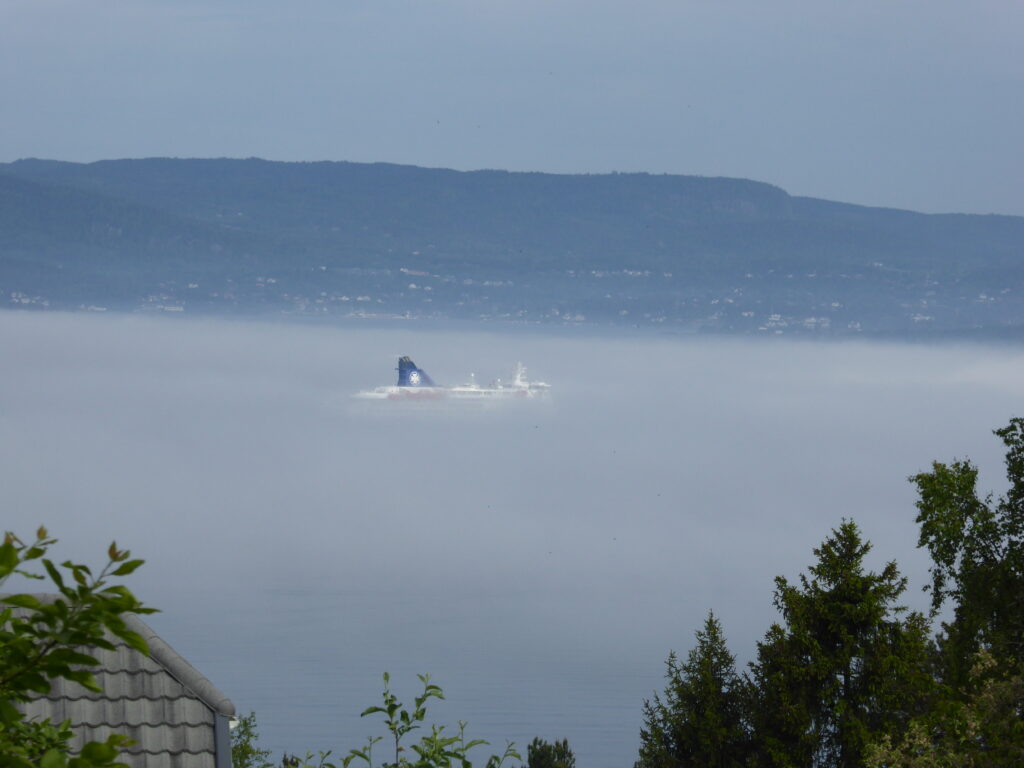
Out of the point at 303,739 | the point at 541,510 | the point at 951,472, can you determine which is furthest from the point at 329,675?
the point at 541,510

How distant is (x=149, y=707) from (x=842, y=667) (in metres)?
9.86

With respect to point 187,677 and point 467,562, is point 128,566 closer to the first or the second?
point 187,677

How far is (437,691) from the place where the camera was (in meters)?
6.37

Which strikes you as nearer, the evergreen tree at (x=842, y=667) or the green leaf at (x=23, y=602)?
the green leaf at (x=23, y=602)

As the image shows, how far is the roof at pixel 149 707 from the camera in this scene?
8.77 meters

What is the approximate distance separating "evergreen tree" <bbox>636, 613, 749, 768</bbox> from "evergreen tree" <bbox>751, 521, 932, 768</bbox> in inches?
53.1

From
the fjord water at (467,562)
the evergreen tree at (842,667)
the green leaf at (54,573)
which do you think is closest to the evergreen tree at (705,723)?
the evergreen tree at (842,667)

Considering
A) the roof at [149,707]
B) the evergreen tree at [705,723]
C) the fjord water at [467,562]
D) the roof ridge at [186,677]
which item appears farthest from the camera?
the fjord water at [467,562]

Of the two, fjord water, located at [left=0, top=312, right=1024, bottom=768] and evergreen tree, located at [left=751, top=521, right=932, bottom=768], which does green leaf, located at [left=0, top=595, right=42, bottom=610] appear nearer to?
evergreen tree, located at [left=751, top=521, right=932, bottom=768]

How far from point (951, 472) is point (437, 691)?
1591 cm

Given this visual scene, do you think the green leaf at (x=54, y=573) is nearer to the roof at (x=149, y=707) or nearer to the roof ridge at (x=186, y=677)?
the roof at (x=149, y=707)

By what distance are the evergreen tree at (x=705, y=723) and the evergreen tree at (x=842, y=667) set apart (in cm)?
135

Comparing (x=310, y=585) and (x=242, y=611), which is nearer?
(x=242, y=611)

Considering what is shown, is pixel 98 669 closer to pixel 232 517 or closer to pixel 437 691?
pixel 437 691
